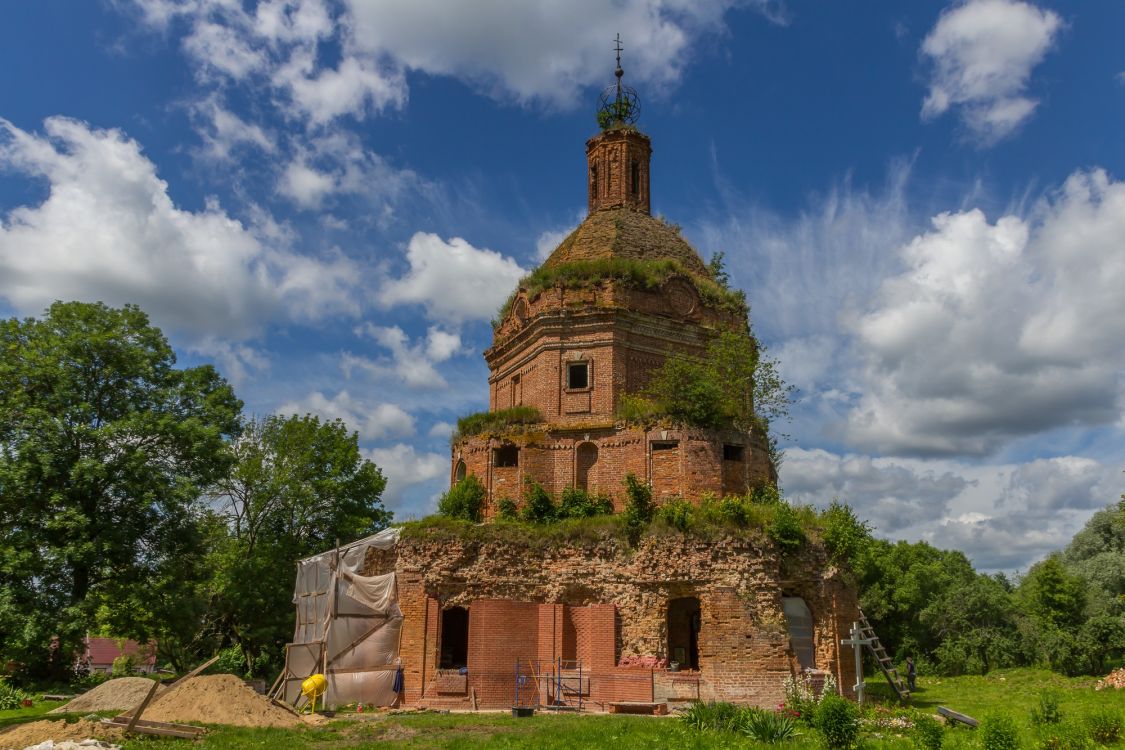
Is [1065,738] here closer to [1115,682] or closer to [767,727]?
[767,727]

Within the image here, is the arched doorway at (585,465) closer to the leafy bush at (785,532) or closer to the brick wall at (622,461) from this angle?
the brick wall at (622,461)

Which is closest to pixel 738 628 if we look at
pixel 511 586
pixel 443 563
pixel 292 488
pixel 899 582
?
pixel 511 586

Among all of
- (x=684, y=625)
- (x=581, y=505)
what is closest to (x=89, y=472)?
(x=581, y=505)

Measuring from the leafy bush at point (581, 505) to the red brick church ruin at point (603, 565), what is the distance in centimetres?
43

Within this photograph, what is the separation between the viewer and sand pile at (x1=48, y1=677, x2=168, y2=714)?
19.6 metres

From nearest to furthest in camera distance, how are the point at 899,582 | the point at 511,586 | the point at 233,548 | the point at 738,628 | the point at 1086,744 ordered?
the point at 1086,744 < the point at 738,628 < the point at 511,586 < the point at 233,548 < the point at 899,582

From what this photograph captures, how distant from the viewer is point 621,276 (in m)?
28.3

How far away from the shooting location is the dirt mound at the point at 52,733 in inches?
559

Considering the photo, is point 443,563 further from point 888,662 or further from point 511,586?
point 888,662

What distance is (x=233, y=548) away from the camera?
32.2 meters

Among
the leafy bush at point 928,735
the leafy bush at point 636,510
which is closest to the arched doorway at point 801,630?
the leafy bush at point 636,510

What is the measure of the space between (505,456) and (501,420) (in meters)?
1.13

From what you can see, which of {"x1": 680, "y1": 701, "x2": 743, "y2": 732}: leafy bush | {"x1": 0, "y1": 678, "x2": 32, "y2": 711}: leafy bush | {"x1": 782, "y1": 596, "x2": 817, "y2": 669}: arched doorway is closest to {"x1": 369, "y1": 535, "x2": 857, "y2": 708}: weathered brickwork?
{"x1": 782, "y1": 596, "x2": 817, "y2": 669}: arched doorway

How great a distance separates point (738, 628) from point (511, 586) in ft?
20.3
